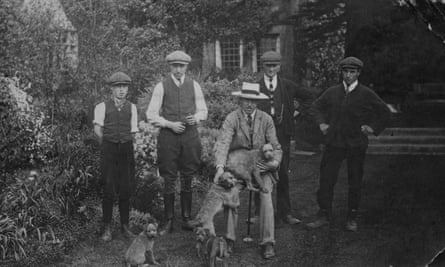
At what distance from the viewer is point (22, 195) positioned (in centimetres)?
459

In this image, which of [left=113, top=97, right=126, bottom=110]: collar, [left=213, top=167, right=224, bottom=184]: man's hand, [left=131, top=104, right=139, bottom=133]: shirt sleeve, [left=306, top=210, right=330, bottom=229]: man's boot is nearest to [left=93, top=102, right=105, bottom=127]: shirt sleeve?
[left=113, top=97, right=126, bottom=110]: collar

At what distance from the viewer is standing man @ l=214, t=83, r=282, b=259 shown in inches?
165

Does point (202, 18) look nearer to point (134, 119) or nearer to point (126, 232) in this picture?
point (134, 119)

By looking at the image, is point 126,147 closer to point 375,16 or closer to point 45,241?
point 45,241

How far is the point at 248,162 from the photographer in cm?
422

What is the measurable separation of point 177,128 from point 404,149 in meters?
1.84

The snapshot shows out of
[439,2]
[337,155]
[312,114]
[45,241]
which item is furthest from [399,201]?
[45,241]

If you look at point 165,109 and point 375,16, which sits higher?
point 375,16

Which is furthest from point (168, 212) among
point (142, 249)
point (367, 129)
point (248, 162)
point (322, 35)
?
point (322, 35)

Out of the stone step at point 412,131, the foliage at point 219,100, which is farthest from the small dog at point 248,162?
the stone step at point 412,131

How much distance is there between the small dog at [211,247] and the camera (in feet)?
13.3

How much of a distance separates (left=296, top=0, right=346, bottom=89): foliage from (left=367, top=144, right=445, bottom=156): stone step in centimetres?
67

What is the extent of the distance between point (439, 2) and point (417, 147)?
129 cm

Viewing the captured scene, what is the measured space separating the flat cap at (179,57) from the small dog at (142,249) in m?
1.32
